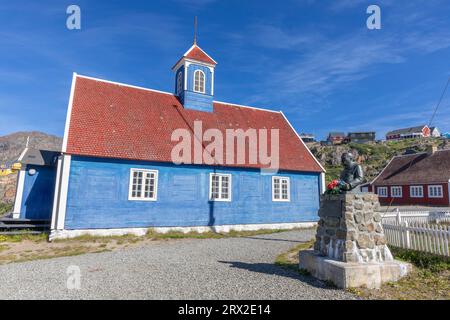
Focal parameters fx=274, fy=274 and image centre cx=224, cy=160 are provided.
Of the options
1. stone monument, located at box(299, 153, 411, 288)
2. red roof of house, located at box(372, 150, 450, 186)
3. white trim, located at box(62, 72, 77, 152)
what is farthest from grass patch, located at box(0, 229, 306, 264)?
red roof of house, located at box(372, 150, 450, 186)

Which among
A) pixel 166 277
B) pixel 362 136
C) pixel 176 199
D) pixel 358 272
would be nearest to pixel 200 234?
pixel 176 199

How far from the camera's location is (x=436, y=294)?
5781 mm

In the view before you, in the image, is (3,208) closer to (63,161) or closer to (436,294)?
(63,161)

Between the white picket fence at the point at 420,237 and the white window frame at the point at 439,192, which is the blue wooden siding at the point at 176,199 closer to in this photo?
the white picket fence at the point at 420,237

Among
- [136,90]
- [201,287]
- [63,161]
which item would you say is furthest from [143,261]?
[136,90]

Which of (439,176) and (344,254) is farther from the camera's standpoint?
(439,176)

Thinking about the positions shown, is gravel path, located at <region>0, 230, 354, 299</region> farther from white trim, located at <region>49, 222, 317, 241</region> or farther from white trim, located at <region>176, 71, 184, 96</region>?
white trim, located at <region>176, 71, 184, 96</region>

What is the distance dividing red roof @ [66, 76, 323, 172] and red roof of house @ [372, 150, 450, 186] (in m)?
23.7

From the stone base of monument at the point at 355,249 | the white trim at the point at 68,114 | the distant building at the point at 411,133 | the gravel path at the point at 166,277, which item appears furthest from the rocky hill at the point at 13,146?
the distant building at the point at 411,133

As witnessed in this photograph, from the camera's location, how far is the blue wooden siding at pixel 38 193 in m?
14.9

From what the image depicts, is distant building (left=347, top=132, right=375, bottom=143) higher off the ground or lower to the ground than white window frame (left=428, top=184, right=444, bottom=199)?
higher

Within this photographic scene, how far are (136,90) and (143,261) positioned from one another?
12.8 metres

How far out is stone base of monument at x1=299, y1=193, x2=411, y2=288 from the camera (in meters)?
6.15
